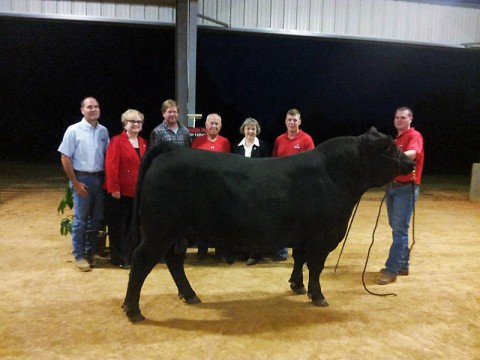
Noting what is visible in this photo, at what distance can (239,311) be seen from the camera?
4.12 metres

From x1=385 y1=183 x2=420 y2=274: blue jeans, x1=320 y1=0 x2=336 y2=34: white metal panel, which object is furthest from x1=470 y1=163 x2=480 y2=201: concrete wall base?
x1=385 y1=183 x2=420 y2=274: blue jeans

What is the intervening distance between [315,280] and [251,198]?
42.0 inches

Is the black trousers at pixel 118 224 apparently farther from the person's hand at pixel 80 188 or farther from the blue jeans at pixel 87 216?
the person's hand at pixel 80 188

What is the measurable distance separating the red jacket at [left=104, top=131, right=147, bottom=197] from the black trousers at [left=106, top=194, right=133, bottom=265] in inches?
5.8

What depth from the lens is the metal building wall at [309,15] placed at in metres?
9.83

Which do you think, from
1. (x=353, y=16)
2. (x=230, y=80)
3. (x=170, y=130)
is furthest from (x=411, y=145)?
(x=230, y=80)

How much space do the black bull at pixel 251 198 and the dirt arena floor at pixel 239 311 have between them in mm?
305

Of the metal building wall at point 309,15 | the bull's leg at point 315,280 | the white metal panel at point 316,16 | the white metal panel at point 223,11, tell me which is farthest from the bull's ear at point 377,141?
the white metal panel at point 316,16

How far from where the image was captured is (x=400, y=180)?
4984mm

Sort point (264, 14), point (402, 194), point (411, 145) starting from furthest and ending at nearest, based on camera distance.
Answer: point (264, 14) < point (402, 194) < point (411, 145)

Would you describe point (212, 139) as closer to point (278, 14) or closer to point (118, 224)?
point (118, 224)

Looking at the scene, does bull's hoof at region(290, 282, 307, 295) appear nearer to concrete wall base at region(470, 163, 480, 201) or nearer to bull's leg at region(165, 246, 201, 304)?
bull's leg at region(165, 246, 201, 304)

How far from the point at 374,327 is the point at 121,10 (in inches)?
339

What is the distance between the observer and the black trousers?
207 inches
